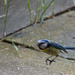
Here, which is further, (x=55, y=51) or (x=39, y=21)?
(x=39, y=21)

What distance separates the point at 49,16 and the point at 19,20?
0.73m

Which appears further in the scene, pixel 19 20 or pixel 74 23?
pixel 74 23

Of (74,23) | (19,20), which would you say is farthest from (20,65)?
(74,23)

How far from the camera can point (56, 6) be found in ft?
11.9

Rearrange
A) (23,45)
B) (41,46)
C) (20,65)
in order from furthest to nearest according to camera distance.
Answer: (23,45) → (20,65) → (41,46)

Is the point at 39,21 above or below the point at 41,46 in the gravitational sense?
below

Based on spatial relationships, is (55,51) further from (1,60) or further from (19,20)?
(19,20)

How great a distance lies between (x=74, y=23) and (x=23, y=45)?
1.10 m

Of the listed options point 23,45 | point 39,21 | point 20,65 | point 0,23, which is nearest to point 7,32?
point 0,23

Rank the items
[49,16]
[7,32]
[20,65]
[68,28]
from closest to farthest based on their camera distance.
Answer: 1. [20,65]
2. [7,32]
3. [68,28]
4. [49,16]

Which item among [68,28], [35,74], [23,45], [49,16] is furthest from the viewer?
[49,16]

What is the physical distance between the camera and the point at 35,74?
1.88m

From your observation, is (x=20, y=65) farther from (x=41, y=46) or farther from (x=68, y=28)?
(x=68, y=28)

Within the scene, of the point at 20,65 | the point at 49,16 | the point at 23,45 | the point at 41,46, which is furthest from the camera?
the point at 49,16
